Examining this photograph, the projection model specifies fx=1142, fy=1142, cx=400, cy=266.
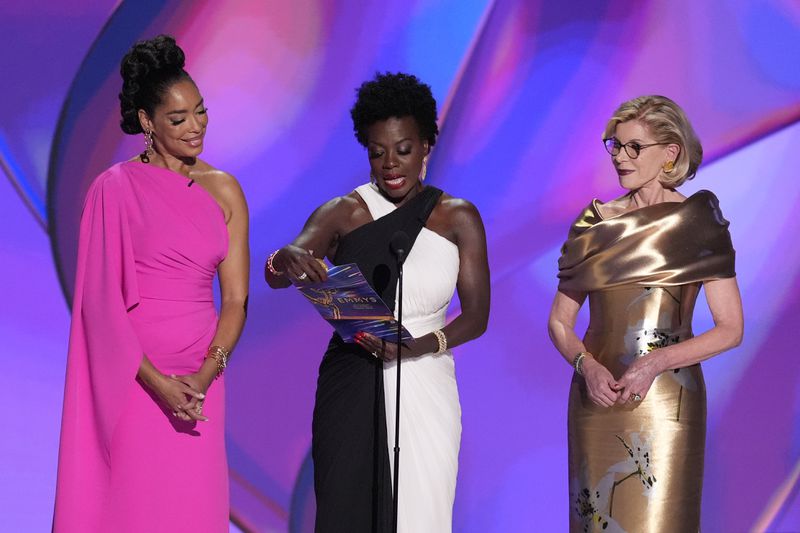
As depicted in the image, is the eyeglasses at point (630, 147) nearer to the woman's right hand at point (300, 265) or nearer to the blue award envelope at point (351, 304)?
the blue award envelope at point (351, 304)

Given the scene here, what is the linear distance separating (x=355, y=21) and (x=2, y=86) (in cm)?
165

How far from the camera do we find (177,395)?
11.6 ft

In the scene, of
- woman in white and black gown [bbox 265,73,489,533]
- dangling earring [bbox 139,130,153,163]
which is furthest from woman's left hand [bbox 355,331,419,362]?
dangling earring [bbox 139,130,153,163]

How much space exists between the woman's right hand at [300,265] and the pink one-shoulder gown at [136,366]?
27 centimetres

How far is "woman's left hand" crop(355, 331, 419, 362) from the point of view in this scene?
3.69 meters

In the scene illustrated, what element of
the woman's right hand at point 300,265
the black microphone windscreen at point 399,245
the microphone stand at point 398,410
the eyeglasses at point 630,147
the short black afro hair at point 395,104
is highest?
the short black afro hair at point 395,104

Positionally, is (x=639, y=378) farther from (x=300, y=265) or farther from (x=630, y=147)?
(x=300, y=265)

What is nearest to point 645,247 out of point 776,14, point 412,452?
point 412,452


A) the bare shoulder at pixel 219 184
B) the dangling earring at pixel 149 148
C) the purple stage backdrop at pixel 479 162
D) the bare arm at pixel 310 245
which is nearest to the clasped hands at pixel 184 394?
the bare arm at pixel 310 245

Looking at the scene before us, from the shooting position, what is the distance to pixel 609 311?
3.70 metres

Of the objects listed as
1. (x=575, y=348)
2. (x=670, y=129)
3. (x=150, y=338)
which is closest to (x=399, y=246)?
(x=575, y=348)

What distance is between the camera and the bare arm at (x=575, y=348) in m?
3.57

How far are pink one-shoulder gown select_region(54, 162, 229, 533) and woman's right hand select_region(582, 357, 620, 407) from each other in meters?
1.20

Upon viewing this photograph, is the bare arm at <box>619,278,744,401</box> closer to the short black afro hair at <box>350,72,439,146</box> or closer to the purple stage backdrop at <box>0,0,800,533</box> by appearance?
the short black afro hair at <box>350,72,439,146</box>
